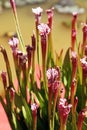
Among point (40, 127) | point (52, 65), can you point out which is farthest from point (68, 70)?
point (40, 127)

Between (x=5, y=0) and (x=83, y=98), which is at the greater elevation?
(x=5, y=0)

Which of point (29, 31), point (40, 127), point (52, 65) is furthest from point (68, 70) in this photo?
point (29, 31)

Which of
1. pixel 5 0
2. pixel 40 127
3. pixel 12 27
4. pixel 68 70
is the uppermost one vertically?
pixel 5 0

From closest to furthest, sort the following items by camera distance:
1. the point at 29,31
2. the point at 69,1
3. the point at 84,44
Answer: the point at 84,44, the point at 29,31, the point at 69,1

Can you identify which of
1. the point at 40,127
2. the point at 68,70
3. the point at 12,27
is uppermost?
the point at 12,27

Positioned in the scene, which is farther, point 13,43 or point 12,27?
point 12,27

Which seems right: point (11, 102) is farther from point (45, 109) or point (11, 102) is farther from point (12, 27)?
point (12, 27)

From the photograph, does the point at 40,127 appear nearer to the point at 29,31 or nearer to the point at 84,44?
the point at 84,44

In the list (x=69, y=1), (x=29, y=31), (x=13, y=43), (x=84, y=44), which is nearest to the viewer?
(x=13, y=43)

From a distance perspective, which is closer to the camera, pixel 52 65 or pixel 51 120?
pixel 51 120
